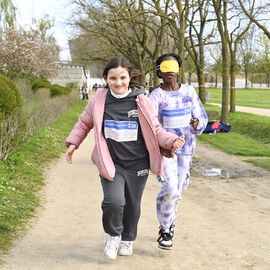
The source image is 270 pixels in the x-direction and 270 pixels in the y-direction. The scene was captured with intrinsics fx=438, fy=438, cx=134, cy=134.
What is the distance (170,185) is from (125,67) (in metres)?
1.20

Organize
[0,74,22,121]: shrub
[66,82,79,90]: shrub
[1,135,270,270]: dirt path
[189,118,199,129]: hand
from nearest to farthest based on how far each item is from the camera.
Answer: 1. [1,135,270,270]: dirt path
2. [189,118,199,129]: hand
3. [0,74,22,121]: shrub
4. [66,82,79,90]: shrub

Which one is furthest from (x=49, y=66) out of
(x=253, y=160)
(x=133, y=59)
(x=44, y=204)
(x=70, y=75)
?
(x=44, y=204)

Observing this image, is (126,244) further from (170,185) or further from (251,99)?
(251,99)

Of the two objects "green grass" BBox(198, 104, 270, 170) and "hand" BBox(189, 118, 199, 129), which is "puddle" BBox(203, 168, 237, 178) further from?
"hand" BBox(189, 118, 199, 129)

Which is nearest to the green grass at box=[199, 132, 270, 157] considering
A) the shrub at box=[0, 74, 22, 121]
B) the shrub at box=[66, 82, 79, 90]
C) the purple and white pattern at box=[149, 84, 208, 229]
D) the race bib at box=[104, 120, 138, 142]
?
the shrub at box=[0, 74, 22, 121]

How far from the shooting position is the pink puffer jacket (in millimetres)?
3609

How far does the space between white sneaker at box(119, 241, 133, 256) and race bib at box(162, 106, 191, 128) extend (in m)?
1.20

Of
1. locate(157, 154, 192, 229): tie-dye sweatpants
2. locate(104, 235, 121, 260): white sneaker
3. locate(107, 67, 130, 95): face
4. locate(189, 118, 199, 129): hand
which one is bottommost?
locate(104, 235, 121, 260): white sneaker

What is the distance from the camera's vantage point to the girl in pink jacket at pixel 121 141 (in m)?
3.62

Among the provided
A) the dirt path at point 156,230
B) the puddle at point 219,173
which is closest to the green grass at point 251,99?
the puddle at point 219,173

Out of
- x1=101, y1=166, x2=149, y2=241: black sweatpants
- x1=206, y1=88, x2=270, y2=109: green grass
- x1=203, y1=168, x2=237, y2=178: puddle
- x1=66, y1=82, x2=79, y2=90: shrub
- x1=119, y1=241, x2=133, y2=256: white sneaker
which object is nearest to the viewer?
x1=101, y1=166, x2=149, y2=241: black sweatpants

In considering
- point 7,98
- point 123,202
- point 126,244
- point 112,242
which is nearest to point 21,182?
point 7,98

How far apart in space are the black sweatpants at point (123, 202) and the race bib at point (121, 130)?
26cm

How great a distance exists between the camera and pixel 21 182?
23.3 ft
